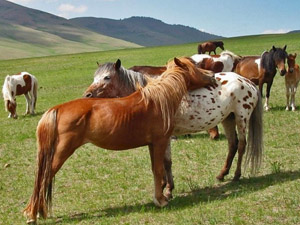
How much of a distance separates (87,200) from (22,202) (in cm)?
110

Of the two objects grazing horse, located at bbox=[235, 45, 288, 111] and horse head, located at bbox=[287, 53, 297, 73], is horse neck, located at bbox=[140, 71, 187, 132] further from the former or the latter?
horse head, located at bbox=[287, 53, 297, 73]

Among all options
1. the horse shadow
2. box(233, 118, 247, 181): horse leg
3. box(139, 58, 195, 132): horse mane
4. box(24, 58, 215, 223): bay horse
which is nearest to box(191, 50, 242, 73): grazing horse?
box(233, 118, 247, 181): horse leg

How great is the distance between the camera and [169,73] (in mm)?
5730

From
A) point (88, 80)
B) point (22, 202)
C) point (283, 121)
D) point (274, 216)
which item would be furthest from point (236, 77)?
point (88, 80)

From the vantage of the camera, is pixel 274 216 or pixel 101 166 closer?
pixel 274 216

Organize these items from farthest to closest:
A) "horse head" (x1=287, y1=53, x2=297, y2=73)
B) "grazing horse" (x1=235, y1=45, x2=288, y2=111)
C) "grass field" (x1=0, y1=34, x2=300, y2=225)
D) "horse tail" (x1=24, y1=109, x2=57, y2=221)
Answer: "horse head" (x1=287, y1=53, x2=297, y2=73), "grazing horse" (x1=235, y1=45, x2=288, y2=111), "grass field" (x1=0, y1=34, x2=300, y2=225), "horse tail" (x1=24, y1=109, x2=57, y2=221)

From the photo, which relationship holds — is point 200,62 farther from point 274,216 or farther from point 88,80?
point 88,80

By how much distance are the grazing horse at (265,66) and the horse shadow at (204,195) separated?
667cm

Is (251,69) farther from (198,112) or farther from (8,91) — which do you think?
(8,91)

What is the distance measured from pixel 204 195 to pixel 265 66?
8.36 m

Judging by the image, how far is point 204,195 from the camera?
6.03 m

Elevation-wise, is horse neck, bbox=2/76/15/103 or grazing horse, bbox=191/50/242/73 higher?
grazing horse, bbox=191/50/242/73

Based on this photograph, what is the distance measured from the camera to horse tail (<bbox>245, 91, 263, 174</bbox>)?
21.9 feet

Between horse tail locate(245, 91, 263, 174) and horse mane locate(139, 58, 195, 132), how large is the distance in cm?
166
